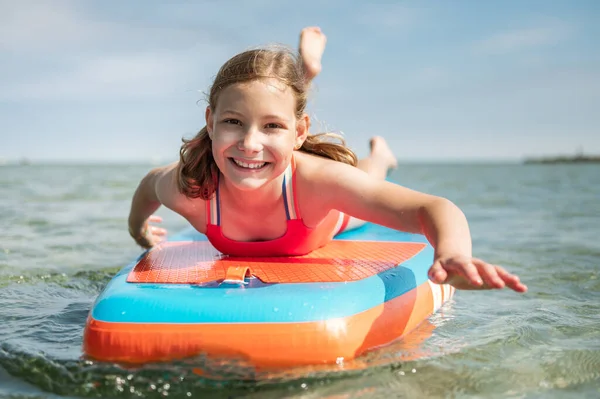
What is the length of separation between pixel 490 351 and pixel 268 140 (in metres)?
1.15

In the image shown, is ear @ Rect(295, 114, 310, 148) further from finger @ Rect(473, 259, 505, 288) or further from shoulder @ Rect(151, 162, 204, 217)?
finger @ Rect(473, 259, 505, 288)

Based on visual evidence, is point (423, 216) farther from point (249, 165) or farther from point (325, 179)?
point (249, 165)

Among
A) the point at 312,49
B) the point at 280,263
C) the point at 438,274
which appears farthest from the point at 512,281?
the point at 312,49

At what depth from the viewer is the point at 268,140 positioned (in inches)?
92.3

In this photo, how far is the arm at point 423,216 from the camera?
1766mm

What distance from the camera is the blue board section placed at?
196cm

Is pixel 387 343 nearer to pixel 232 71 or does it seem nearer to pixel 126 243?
pixel 232 71

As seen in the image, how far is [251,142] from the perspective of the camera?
2293mm

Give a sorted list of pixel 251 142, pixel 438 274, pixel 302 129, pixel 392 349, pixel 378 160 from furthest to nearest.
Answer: pixel 378 160 → pixel 302 129 → pixel 251 142 → pixel 392 349 → pixel 438 274

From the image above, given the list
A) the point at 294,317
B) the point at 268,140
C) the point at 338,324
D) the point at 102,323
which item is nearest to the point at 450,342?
the point at 338,324

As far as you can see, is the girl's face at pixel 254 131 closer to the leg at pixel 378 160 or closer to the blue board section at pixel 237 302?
the blue board section at pixel 237 302

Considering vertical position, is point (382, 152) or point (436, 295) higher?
point (382, 152)

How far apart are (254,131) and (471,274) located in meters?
0.99

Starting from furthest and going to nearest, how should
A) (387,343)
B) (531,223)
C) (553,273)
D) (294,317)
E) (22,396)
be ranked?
(531,223) < (553,273) < (387,343) < (294,317) < (22,396)
